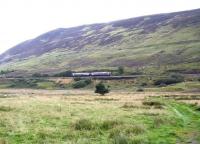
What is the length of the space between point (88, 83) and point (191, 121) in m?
98.3

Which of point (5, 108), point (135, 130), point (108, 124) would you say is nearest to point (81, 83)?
point (5, 108)

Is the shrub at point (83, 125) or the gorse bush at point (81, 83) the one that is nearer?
the shrub at point (83, 125)

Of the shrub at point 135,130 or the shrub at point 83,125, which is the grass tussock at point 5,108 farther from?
the shrub at point 135,130

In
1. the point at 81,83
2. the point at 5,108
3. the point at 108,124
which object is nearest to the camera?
the point at 108,124

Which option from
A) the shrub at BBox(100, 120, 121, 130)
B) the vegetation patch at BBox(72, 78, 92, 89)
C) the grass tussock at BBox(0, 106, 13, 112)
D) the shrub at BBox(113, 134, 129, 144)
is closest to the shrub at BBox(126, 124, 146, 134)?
the shrub at BBox(100, 120, 121, 130)

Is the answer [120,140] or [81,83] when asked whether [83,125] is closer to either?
[120,140]

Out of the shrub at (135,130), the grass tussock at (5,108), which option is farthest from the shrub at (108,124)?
the grass tussock at (5,108)

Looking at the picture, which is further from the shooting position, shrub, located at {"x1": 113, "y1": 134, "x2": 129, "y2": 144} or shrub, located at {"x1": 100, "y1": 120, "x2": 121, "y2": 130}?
shrub, located at {"x1": 100, "y1": 120, "x2": 121, "y2": 130}

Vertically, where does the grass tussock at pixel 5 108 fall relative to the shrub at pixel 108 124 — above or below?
above

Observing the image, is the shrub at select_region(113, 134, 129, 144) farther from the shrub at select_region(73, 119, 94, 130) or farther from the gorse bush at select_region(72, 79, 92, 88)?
the gorse bush at select_region(72, 79, 92, 88)

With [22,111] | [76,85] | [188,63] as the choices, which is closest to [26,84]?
[76,85]

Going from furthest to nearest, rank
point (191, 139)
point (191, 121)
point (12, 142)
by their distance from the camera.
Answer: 1. point (191, 121)
2. point (191, 139)
3. point (12, 142)

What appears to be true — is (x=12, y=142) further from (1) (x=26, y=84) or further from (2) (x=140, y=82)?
(1) (x=26, y=84)

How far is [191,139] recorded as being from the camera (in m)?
26.5
